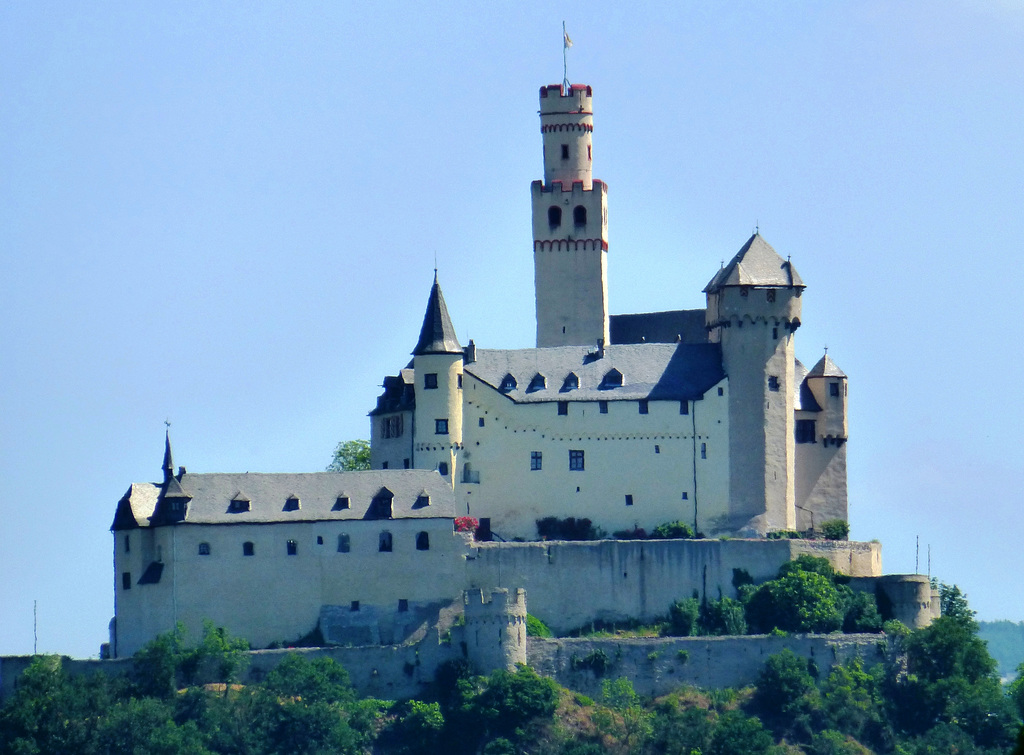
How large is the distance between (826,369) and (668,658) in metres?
17.9

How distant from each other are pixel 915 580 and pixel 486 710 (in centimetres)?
1971

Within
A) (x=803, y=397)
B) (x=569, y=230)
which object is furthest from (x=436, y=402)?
(x=803, y=397)

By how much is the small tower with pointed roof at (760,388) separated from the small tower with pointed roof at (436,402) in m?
11.7

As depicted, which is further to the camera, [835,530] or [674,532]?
[835,530]

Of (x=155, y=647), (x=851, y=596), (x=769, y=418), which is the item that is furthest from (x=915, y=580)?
(x=155, y=647)

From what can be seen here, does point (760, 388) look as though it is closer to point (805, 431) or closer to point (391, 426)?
point (805, 431)

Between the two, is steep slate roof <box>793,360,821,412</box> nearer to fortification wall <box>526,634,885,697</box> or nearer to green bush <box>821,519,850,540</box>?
green bush <box>821,519,850,540</box>

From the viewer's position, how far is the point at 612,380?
333 feet

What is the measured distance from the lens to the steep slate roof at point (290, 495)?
94.4 metres

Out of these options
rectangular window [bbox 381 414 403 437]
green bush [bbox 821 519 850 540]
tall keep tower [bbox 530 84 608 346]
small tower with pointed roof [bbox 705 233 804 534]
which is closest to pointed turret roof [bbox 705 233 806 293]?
small tower with pointed roof [bbox 705 233 804 534]

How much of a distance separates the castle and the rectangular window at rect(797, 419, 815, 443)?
112mm

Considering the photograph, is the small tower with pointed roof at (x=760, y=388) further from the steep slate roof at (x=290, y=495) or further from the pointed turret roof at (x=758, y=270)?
the steep slate roof at (x=290, y=495)

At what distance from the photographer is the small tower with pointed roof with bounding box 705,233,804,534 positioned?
10038 cm

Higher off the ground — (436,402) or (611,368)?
(611,368)
